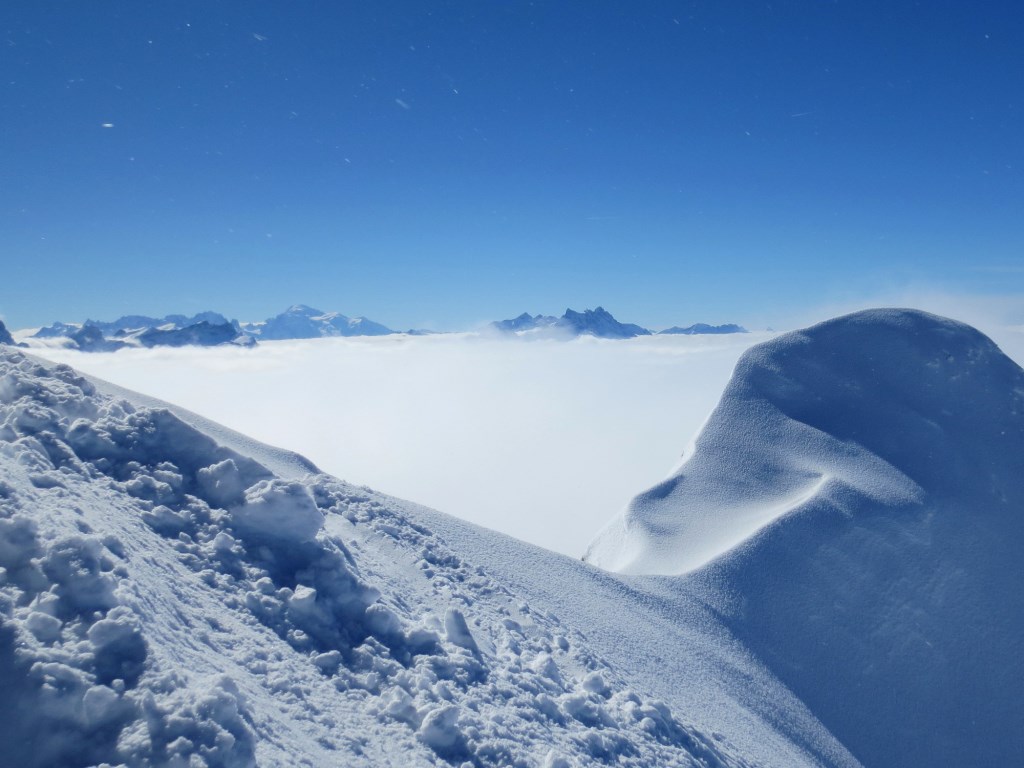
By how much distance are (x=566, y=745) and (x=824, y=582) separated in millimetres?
10119

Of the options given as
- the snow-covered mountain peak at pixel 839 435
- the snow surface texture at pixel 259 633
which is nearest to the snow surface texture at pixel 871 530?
the snow-covered mountain peak at pixel 839 435

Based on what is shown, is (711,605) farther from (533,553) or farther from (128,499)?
(128,499)

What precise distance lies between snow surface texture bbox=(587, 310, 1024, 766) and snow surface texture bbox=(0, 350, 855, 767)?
Result: 3.91 m

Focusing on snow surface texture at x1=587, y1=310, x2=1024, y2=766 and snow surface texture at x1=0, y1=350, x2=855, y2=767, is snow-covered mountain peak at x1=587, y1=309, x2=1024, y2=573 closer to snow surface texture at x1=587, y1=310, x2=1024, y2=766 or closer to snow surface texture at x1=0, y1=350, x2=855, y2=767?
snow surface texture at x1=587, y1=310, x2=1024, y2=766

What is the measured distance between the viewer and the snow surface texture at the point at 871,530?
1182 cm

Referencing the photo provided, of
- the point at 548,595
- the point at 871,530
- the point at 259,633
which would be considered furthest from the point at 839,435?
the point at 259,633

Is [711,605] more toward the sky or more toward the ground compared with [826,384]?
more toward the ground

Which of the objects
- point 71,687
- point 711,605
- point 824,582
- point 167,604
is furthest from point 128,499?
point 824,582

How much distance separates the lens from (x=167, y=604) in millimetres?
4469

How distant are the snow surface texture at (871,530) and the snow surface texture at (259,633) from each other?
3911mm

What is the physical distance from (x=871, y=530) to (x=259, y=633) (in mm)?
13837

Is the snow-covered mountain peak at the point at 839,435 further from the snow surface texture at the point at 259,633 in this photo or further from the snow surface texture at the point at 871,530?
the snow surface texture at the point at 259,633

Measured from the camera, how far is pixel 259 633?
16.0ft

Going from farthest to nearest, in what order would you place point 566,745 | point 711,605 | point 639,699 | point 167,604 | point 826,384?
point 826,384 → point 711,605 → point 639,699 → point 566,745 → point 167,604
